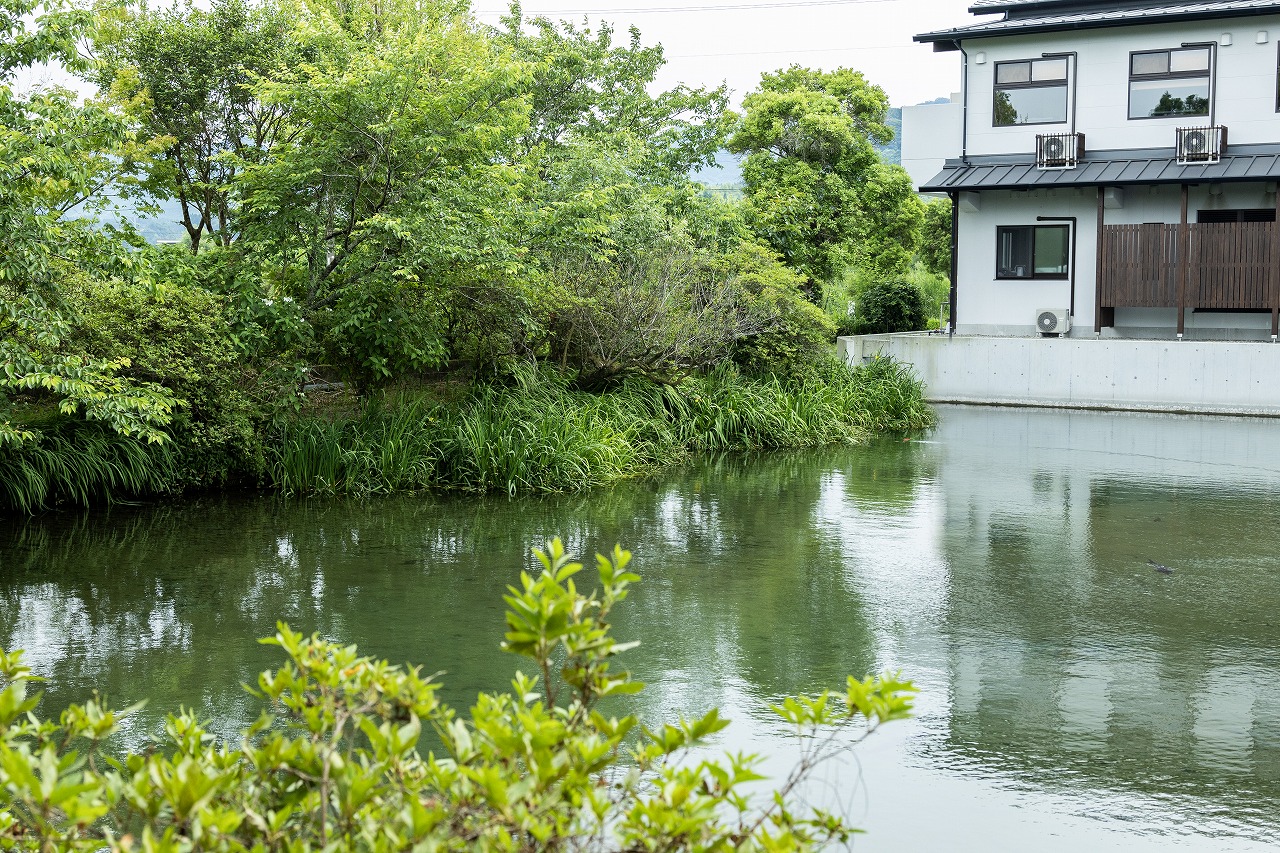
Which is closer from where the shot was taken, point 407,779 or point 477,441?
point 407,779

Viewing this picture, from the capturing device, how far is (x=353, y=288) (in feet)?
42.8

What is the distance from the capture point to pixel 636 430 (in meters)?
14.9

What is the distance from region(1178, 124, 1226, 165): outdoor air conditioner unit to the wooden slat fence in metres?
1.18

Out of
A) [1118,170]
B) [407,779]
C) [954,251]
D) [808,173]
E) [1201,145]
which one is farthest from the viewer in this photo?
[808,173]

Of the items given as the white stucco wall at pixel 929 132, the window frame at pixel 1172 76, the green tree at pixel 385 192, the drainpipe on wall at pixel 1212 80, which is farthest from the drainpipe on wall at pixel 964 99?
the green tree at pixel 385 192

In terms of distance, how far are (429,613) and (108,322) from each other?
5.08 metres

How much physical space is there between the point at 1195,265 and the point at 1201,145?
2157mm

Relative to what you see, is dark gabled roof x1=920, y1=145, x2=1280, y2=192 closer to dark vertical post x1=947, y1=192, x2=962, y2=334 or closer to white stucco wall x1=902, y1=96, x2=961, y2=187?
dark vertical post x1=947, y1=192, x2=962, y2=334

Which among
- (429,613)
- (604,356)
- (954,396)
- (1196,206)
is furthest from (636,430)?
(1196,206)

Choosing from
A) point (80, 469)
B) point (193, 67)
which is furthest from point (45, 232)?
point (193, 67)

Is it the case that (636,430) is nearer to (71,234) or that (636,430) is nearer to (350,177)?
(350,177)

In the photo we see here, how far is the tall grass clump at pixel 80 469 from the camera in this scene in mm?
11328

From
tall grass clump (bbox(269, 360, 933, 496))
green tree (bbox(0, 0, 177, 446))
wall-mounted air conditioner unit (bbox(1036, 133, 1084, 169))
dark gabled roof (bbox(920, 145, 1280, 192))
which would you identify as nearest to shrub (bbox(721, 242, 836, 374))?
tall grass clump (bbox(269, 360, 933, 496))

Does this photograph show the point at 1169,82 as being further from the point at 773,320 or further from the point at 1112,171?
the point at 773,320
